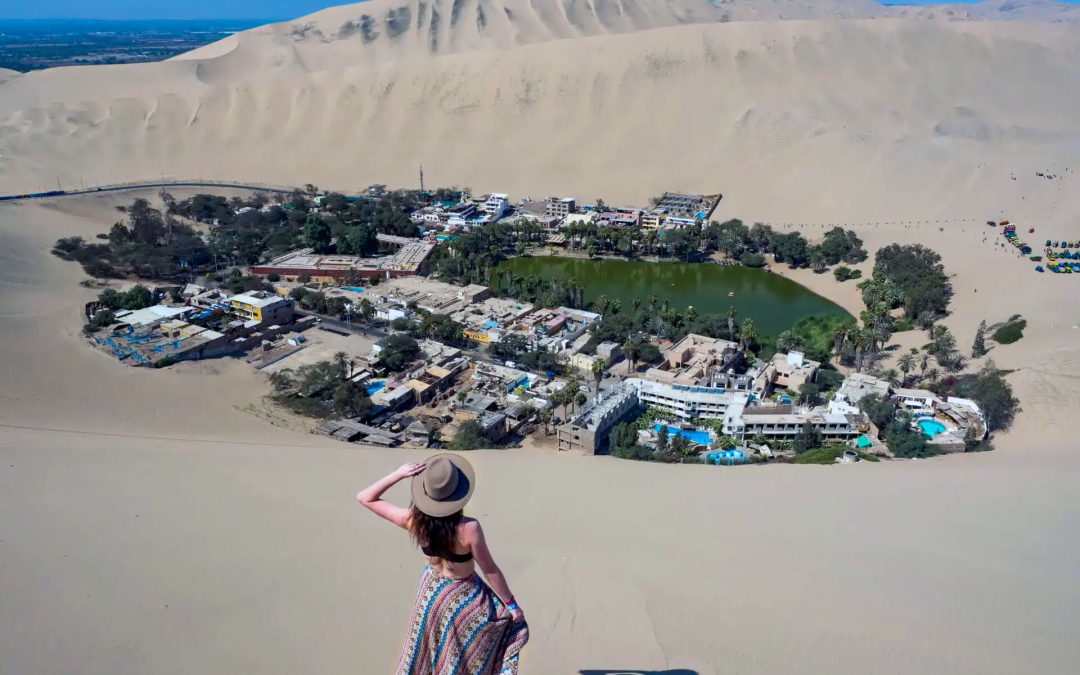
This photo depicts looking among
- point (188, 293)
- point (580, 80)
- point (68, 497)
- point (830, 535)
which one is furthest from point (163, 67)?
point (830, 535)

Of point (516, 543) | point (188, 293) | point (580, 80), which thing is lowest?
point (188, 293)

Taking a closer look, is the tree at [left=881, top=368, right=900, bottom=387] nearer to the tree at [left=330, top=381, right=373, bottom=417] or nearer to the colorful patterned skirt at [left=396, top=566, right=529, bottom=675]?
the tree at [left=330, top=381, right=373, bottom=417]

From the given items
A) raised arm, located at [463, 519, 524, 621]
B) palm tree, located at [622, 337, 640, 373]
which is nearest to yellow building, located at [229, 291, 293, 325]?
palm tree, located at [622, 337, 640, 373]

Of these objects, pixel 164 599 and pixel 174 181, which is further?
pixel 174 181

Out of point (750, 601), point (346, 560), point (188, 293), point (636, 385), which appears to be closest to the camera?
point (750, 601)

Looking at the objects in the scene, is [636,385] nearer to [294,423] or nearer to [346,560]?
[294,423]

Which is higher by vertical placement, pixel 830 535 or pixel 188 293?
pixel 830 535

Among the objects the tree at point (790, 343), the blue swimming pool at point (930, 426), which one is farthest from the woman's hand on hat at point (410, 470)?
the tree at point (790, 343)

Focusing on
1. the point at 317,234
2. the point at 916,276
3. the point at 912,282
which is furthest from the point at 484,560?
the point at 317,234

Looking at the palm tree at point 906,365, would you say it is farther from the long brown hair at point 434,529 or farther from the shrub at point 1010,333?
the long brown hair at point 434,529
